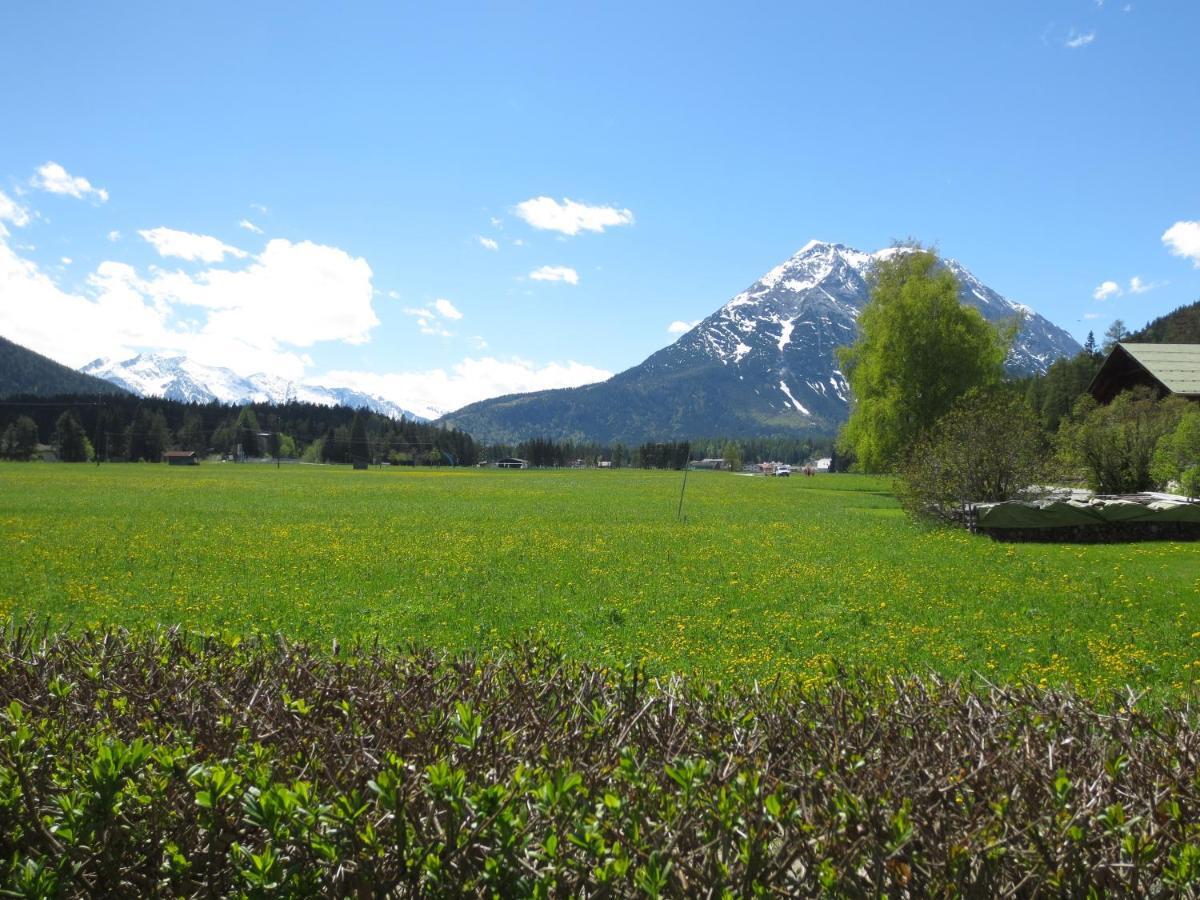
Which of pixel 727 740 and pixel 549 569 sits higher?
pixel 727 740

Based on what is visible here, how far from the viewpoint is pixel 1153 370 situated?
41.3m

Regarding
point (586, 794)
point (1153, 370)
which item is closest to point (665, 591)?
point (586, 794)

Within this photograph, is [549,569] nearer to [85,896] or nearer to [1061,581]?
[1061,581]

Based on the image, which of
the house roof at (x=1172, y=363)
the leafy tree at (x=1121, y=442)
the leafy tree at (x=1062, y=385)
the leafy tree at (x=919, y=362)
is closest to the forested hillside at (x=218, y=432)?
the leafy tree at (x=1062, y=385)

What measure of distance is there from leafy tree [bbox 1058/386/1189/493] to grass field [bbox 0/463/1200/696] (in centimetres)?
1282

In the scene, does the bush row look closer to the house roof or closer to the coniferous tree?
the house roof

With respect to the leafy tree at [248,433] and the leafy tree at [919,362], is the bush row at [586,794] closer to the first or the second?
the leafy tree at [919,362]

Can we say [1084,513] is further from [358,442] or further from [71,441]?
[358,442]

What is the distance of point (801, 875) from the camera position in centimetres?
233

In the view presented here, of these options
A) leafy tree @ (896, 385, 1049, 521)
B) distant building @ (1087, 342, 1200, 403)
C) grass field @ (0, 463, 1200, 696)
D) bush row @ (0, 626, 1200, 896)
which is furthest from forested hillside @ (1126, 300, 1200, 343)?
bush row @ (0, 626, 1200, 896)

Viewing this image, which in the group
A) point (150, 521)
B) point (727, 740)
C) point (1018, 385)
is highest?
point (1018, 385)

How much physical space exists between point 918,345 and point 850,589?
119 ft

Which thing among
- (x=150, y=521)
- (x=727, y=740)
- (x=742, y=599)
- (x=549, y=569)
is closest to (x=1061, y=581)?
(x=742, y=599)

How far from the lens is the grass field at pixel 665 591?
9.86 m
